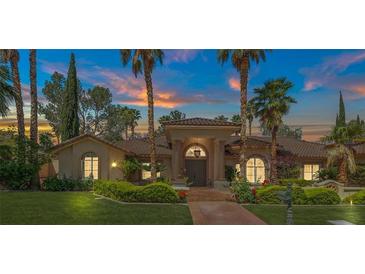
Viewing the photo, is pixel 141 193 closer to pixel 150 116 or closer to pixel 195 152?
pixel 150 116

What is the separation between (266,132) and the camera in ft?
58.5

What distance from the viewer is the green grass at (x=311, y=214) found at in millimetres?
10977

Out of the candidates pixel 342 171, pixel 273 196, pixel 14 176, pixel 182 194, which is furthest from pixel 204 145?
pixel 14 176

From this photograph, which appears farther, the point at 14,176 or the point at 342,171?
the point at 342,171

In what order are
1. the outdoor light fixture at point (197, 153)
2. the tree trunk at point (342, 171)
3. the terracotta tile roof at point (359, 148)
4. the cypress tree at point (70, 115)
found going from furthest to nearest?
the outdoor light fixture at point (197, 153)
the terracotta tile roof at point (359, 148)
the cypress tree at point (70, 115)
the tree trunk at point (342, 171)

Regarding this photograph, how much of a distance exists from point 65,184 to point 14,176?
1860 mm

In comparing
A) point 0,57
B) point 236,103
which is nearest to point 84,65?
point 0,57

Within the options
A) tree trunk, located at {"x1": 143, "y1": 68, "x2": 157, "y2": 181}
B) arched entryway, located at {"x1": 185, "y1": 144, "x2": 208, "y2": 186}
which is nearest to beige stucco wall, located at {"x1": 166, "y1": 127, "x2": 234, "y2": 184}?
arched entryway, located at {"x1": 185, "y1": 144, "x2": 208, "y2": 186}

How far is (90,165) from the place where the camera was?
15.1 m

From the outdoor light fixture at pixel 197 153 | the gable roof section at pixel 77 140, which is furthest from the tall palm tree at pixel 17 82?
the outdoor light fixture at pixel 197 153

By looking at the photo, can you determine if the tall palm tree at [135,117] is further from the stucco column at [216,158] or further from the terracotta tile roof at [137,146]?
the stucco column at [216,158]

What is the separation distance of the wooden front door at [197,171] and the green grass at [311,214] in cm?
499
